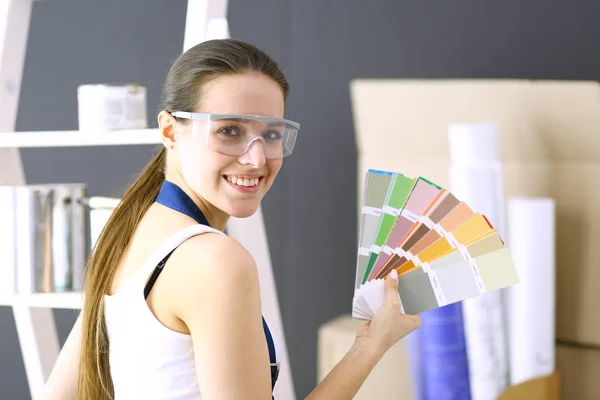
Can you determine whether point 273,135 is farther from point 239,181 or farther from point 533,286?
point 533,286

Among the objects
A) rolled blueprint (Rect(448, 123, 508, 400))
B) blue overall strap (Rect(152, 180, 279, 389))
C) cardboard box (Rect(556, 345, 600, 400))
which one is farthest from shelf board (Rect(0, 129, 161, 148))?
cardboard box (Rect(556, 345, 600, 400))

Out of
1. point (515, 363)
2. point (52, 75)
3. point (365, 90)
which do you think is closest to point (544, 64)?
point (365, 90)

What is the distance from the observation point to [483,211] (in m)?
2.15

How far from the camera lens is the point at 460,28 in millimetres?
2697

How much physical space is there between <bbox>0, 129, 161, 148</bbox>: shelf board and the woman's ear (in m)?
0.46

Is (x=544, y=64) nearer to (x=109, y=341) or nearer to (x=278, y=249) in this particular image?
(x=278, y=249)

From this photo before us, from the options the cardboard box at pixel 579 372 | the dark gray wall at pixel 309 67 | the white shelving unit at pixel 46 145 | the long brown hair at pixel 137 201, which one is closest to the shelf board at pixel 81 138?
the white shelving unit at pixel 46 145

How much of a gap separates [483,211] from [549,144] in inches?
11.5

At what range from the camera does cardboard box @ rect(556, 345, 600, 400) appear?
7.11 ft

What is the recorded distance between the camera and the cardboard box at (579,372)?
7.11 feet

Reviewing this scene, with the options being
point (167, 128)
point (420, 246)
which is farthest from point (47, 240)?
point (420, 246)

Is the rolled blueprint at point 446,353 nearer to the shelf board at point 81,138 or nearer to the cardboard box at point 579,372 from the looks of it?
the cardboard box at point 579,372

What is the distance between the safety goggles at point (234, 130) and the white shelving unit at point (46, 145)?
0.57 metres

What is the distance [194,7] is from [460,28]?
121 cm
